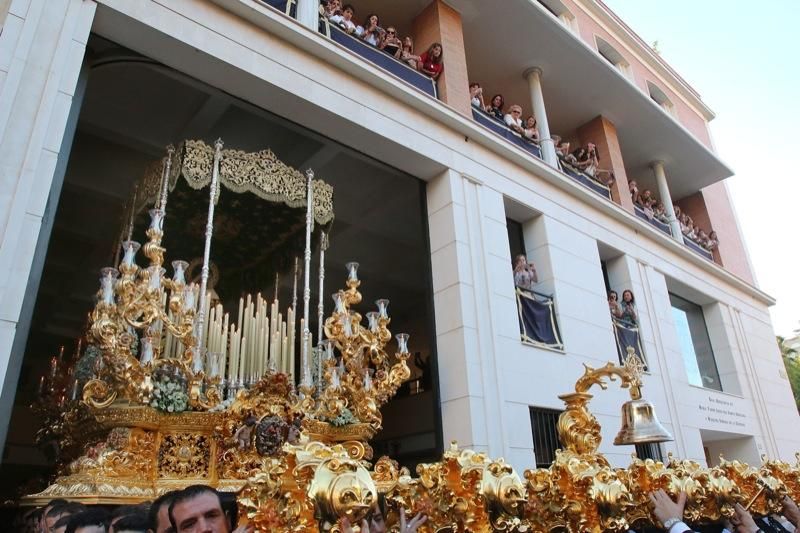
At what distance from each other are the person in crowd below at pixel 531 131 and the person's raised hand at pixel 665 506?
9.22 meters

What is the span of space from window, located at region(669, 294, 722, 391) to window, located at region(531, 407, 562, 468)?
7517mm

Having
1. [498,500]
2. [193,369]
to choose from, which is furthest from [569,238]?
[498,500]

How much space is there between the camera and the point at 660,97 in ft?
61.2

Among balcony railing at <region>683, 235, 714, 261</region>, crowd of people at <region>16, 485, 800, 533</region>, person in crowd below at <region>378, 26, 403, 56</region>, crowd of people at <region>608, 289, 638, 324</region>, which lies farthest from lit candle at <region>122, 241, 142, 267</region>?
balcony railing at <region>683, 235, 714, 261</region>

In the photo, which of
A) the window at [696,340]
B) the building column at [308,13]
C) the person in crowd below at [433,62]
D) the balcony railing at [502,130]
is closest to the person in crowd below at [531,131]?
the balcony railing at [502,130]

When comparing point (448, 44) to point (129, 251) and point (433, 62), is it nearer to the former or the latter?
point (433, 62)

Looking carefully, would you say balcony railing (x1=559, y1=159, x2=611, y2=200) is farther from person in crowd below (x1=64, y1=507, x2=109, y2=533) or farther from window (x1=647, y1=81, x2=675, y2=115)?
person in crowd below (x1=64, y1=507, x2=109, y2=533)

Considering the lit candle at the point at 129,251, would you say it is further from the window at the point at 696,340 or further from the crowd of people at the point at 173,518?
the window at the point at 696,340

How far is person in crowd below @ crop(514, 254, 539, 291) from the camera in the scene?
10656 mm

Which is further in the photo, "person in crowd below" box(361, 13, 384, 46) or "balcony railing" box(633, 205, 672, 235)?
"balcony railing" box(633, 205, 672, 235)

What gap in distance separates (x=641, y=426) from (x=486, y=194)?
605 centimetres

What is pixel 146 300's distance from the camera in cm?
589

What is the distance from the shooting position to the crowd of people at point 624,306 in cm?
1236

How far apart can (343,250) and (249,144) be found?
3651 millimetres
